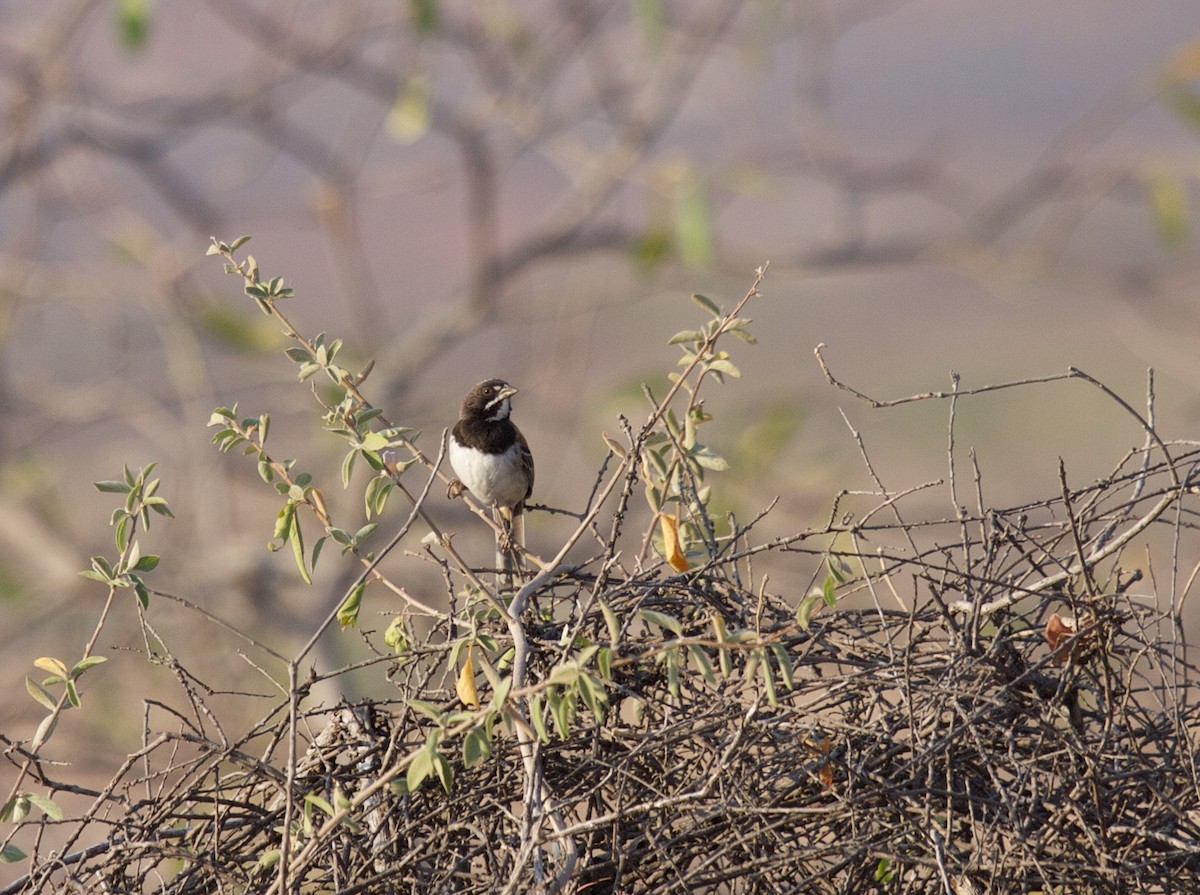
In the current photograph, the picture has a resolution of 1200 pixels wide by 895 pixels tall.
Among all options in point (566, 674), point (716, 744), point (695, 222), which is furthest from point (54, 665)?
point (695, 222)

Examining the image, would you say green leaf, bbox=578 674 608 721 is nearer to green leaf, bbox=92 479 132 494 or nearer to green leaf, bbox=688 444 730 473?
green leaf, bbox=688 444 730 473

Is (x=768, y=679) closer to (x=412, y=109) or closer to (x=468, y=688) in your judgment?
(x=468, y=688)

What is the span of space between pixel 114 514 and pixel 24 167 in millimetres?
5394

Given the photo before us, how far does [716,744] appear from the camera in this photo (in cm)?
232

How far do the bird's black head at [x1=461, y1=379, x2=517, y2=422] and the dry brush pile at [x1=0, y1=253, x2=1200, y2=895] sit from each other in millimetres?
2568

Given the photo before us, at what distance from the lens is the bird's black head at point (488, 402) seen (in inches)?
202

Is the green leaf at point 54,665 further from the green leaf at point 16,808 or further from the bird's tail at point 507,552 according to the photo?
the bird's tail at point 507,552

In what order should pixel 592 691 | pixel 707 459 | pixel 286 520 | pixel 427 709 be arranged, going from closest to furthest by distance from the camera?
pixel 592 691
pixel 427 709
pixel 286 520
pixel 707 459

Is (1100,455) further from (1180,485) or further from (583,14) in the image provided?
(1180,485)

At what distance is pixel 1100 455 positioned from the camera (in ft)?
60.6

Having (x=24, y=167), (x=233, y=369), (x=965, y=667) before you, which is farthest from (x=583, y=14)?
(x=965, y=667)

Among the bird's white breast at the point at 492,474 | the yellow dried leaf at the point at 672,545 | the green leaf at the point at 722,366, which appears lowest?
the yellow dried leaf at the point at 672,545

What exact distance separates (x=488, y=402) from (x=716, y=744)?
9.75 feet

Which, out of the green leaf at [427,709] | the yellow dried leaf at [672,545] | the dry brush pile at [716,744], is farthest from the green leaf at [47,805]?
the yellow dried leaf at [672,545]
